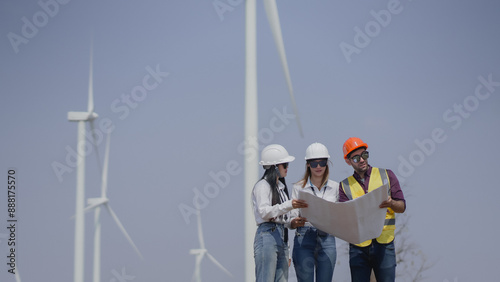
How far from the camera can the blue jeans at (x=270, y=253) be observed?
529cm

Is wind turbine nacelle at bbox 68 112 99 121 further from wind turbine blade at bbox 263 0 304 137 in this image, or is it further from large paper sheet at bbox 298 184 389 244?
large paper sheet at bbox 298 184 389 244

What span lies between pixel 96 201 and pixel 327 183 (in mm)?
11849

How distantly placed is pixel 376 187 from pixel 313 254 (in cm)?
85

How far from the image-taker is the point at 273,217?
5.27 metres

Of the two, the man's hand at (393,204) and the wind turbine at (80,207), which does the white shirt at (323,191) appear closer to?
the man's hand at (393,204)

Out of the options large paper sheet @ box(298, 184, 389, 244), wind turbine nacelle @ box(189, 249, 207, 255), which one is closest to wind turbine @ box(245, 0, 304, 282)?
large paper sheet @ box(298, 184, 389, 244)

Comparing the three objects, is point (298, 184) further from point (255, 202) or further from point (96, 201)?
point (96, 201)

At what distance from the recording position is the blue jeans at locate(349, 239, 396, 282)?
17.6 ft

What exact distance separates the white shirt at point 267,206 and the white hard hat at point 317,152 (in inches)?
15.2

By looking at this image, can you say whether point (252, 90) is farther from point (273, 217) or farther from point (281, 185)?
point (273, 217)

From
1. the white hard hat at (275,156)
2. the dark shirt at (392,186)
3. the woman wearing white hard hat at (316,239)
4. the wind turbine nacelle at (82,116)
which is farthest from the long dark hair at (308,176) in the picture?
the wind turbine nacelle at (82,116)

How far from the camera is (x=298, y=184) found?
18.8 feet

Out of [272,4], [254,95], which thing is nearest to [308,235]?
[254,95]

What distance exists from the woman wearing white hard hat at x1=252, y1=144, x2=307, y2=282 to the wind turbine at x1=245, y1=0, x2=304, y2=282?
455 cm
